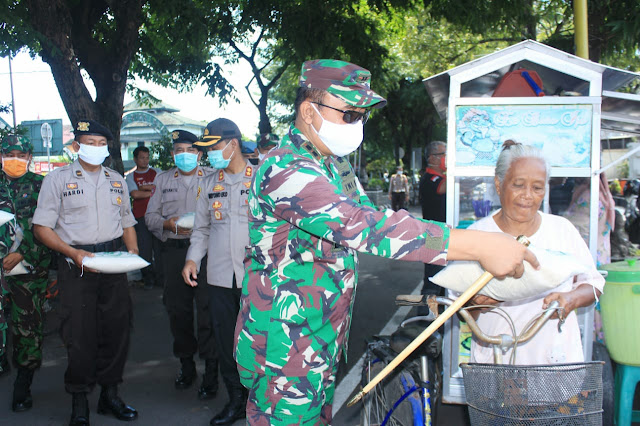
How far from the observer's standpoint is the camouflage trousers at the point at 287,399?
197cm

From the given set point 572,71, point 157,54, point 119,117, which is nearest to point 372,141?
point 157,54

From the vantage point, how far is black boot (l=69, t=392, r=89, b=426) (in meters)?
3.68

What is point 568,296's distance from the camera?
2273 mm

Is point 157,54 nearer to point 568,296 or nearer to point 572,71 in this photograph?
point 572,71

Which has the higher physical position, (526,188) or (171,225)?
(526,188)

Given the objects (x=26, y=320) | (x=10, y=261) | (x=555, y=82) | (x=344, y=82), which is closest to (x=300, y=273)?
(x=344, y=82)

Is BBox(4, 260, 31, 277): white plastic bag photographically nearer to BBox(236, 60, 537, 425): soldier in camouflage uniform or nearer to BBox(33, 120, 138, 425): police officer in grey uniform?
BBox(33, 120, 138, 425): police officer in grey uniform

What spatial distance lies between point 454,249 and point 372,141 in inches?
1426

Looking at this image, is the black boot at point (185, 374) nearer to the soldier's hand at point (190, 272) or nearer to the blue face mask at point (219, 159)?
the soldier's hand at point (190, 272)

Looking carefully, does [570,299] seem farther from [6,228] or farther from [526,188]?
[6,228]

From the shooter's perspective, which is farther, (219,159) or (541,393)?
(219,159)

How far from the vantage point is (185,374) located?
4.54 meters

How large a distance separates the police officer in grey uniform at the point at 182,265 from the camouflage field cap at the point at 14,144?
3.93 feet

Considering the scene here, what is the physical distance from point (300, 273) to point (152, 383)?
3294 millimetres
